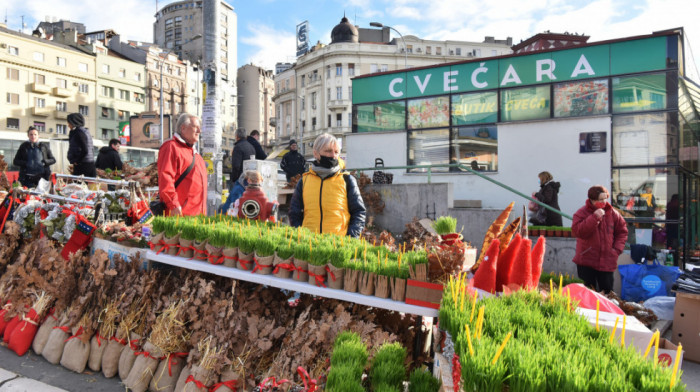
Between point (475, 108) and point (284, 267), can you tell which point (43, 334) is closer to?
point (284, 267)

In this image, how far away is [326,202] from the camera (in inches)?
169

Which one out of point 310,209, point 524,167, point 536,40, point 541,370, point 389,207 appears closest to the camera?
point 541,370

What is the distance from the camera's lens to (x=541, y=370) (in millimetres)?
1483

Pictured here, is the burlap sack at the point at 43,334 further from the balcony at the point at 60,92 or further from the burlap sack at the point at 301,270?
the balcony at the point at 60,92

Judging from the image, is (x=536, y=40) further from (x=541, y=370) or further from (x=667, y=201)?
(x=541, y=370)

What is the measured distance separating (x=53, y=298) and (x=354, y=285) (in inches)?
117

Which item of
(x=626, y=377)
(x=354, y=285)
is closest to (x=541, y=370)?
(x=626, y=377)

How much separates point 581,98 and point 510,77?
6.07ft

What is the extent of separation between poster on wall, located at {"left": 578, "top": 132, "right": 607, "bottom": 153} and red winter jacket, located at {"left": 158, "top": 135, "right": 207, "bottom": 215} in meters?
9.45

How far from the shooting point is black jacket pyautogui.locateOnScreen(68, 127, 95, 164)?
7789 millimetres

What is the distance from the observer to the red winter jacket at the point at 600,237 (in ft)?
18.3

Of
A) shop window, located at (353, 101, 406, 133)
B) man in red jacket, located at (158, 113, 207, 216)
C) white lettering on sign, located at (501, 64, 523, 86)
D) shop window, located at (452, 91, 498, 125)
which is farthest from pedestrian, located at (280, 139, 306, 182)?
white lettering on sign, located at (501, 64, 523, 86)

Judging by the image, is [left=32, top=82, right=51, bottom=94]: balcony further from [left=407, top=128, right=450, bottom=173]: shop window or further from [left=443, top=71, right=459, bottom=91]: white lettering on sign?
[left=443, top=71, right=459, bottom=91]: white lettering on sign

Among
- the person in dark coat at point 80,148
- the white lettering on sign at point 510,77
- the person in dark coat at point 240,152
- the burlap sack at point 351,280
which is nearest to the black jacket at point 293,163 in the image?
the person in dark coat at point 240,152
